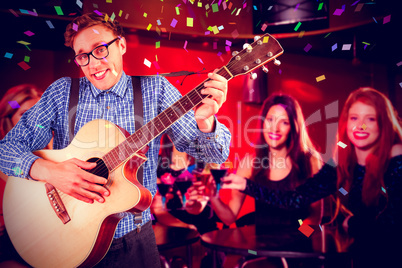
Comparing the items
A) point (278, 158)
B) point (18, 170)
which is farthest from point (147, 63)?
point (18, 170)

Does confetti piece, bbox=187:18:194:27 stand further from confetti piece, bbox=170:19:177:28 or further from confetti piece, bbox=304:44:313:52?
confetti piece, bbox=304:44:313:52

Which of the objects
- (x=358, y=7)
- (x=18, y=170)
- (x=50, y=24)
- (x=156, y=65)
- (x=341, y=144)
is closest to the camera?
(x=18, y=170)

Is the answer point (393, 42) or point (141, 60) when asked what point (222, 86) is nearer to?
point (141, 60)

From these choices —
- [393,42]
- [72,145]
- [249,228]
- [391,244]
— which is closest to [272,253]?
[249,228]

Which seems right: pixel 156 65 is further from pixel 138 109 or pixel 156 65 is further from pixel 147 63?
pixel 138 109

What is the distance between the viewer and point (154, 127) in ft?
4.86

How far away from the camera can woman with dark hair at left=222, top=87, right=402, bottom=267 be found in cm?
345

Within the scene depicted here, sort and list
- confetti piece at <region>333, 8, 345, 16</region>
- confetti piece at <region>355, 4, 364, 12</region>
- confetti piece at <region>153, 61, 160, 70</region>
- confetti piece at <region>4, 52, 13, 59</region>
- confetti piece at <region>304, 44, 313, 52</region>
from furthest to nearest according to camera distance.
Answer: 1. confetti piece at <region>304, 44, 313, 52</region>
2. confetti piece at <region>153, 61, 160, 70</region>
3. confetti piece at <region>333, 8, 345, 16</region>
4. confetti piece at <region>355, 4, 364, 12</region>
5. confetti piece at <region>4, 52, 13, 59</region>

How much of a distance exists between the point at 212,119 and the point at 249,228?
6.11 ft

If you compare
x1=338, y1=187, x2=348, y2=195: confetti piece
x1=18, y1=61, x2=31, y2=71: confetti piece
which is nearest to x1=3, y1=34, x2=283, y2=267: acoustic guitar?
x1=18, y1=61, x2=31, y2=71: confetti piece

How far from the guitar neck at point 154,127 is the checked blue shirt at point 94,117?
0.22ft

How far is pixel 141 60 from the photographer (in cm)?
384

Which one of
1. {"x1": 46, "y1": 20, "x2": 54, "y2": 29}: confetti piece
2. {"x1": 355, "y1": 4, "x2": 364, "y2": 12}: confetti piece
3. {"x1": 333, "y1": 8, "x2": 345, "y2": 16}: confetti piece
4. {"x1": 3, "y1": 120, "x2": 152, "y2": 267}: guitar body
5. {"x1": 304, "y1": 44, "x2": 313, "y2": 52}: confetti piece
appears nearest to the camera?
{"x1": 3, "y1": 120, "x2": 152, "y2": 267}: guitar body

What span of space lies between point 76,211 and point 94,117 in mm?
→ 459
